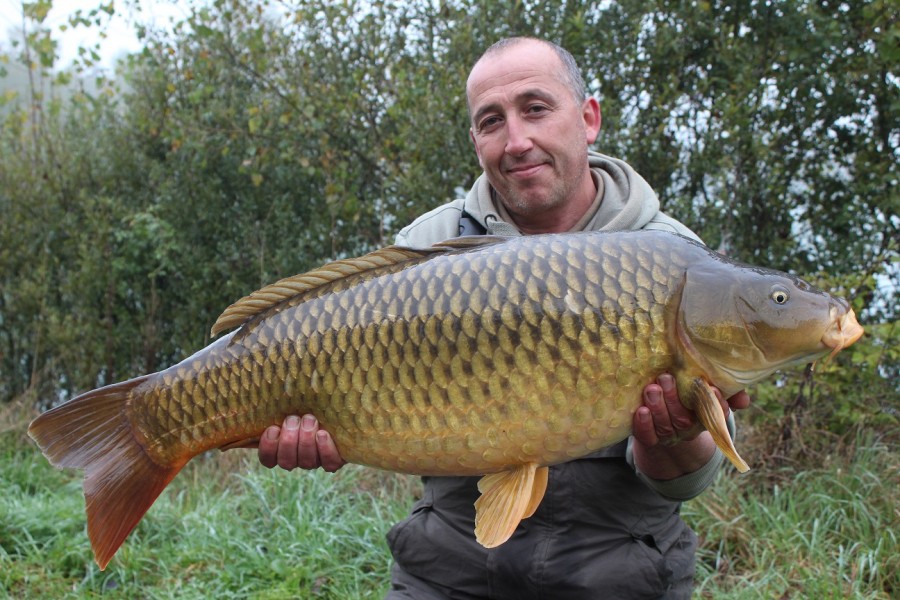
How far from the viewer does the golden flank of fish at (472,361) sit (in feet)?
4.50

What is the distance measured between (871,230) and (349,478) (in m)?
2.26

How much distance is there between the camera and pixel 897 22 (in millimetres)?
3320

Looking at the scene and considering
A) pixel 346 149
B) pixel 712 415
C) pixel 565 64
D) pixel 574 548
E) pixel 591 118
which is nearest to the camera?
pixel 712 415

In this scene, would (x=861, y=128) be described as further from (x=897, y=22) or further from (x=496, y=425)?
(x=496, y=425)

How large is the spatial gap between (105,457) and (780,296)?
45.5 inches


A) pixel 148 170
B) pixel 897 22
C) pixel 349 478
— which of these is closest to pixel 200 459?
pixel 349 478

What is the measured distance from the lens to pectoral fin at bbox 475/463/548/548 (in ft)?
4.61

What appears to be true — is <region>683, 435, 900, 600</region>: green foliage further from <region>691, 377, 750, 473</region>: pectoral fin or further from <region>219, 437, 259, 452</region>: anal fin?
<region>219, 437, 259, 452</region>: anal fin

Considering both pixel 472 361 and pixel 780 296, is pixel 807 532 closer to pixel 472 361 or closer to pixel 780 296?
pixel 780 296

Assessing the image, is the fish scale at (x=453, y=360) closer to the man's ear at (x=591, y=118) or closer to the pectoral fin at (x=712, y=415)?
the pectoral fin at (x=712, y=415)

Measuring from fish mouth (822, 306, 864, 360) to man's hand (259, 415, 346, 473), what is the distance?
80cm

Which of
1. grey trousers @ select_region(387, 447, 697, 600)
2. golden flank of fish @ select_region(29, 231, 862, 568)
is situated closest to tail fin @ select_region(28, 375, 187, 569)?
golden flank of fish @ select_region(29, 231, 862, 568)

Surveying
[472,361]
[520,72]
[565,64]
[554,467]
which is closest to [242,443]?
[472,361]

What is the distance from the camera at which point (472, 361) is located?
4.66 feet
